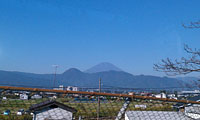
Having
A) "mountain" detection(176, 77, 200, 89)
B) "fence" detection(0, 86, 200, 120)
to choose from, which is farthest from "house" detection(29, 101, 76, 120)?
"mountain" detection(176, 77, 200, 89)

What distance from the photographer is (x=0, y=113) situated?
3869 mm

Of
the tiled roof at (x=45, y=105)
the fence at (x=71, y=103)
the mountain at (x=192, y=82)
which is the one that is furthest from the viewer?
the mountain at (x=192, y=82)

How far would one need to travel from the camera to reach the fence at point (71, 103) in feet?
7.82

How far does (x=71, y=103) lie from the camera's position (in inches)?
125

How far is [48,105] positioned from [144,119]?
6.62 feet

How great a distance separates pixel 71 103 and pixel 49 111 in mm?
471

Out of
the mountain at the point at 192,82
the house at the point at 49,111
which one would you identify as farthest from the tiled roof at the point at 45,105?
the mountain at the point at 192,82

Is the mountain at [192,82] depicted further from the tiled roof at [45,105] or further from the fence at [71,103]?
the tiled roof at [45,105]

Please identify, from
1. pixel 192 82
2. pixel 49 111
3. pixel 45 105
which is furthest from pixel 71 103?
pixel 192 82

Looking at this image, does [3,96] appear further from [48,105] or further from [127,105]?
[127,105]

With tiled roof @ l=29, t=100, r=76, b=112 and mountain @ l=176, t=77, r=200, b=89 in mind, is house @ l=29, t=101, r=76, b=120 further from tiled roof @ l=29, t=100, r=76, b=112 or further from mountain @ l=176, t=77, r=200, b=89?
mountain @ l=176, t=77, r=200, b=89

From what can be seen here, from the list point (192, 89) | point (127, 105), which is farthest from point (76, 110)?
point (192, 89)

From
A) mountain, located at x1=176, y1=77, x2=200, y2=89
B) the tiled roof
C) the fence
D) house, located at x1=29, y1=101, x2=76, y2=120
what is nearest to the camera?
the fence

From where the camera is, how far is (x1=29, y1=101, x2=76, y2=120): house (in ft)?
10.2
